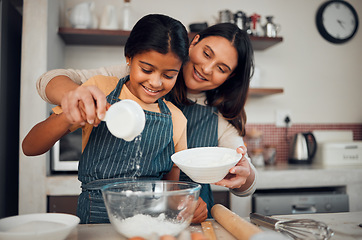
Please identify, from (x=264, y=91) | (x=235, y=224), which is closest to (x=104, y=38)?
(x=264, y=91)

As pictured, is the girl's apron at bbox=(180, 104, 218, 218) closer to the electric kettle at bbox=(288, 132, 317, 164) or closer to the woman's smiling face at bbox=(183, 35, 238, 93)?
the woman's smiling face at bbox=(183, 35, 238, 93)

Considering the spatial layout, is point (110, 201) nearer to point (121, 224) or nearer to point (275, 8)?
point (121, 224)

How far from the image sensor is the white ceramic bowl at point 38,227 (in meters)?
0.64

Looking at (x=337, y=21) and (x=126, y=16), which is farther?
(x=337, y=21)

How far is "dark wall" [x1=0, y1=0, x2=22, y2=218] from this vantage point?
6.49 ft

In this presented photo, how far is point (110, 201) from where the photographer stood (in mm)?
734

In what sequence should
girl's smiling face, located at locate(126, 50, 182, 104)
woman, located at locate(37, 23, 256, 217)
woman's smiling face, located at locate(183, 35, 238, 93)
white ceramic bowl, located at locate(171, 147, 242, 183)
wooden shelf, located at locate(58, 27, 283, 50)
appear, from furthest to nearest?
wooden shelf, located at locate(58, 27, 283, 50)
woman's smiling face, located at locate(183, 35, 238, 93)
woman, located at locate(37, 23, 256, 217)
girl's smiling face, located at locate(126, 50, 182, 104)
white ceramic bowl, located at locate(171, 147, 242, 183)

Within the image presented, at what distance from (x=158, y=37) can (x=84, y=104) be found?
0.35 metres

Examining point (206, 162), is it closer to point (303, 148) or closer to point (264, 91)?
point (264, 91)

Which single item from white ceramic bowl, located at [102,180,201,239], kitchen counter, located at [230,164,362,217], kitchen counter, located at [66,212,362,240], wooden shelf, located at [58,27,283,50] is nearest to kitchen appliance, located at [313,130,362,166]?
kitchen counter, located at [230,164,362,217]

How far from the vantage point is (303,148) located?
2.58m

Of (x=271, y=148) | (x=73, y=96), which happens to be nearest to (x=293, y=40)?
(x=271, y=148)

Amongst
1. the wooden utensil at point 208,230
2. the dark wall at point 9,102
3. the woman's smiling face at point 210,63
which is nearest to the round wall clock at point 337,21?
the woman's smiling face at point 210,63

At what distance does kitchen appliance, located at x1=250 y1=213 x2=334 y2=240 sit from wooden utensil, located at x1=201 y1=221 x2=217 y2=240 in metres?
0.14
